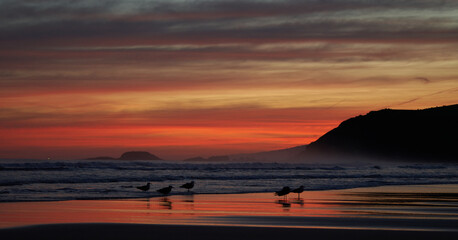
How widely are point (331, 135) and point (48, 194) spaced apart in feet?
464

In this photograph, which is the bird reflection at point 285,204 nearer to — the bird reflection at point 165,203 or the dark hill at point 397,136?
the bird reflection at point 165,203

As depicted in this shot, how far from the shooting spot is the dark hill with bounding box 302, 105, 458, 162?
146 metres

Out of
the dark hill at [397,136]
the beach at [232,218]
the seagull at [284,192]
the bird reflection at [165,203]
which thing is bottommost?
the beach at [232,218]

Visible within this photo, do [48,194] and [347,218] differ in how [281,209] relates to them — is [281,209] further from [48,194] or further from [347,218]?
[48,194]

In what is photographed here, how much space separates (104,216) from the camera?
16578 mm

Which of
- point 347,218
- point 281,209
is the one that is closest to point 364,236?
point 347,218

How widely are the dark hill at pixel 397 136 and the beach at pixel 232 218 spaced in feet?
417

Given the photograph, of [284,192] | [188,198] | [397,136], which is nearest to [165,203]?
[188,198]

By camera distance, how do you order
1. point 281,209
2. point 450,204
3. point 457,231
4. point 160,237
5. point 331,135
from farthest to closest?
point 331,135
point 450,204
point 281,209
point 457,231
point 160,237

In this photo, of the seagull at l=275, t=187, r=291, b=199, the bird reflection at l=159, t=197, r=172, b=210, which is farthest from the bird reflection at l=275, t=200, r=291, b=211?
the bird reflection at l=159, t=197, r=172, b=210

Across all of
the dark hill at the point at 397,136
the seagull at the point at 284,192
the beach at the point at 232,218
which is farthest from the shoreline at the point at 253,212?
the dark hill at the point at 397,136

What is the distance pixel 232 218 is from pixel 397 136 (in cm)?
14068

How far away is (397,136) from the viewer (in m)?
151

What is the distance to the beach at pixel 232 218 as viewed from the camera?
1311 cm
